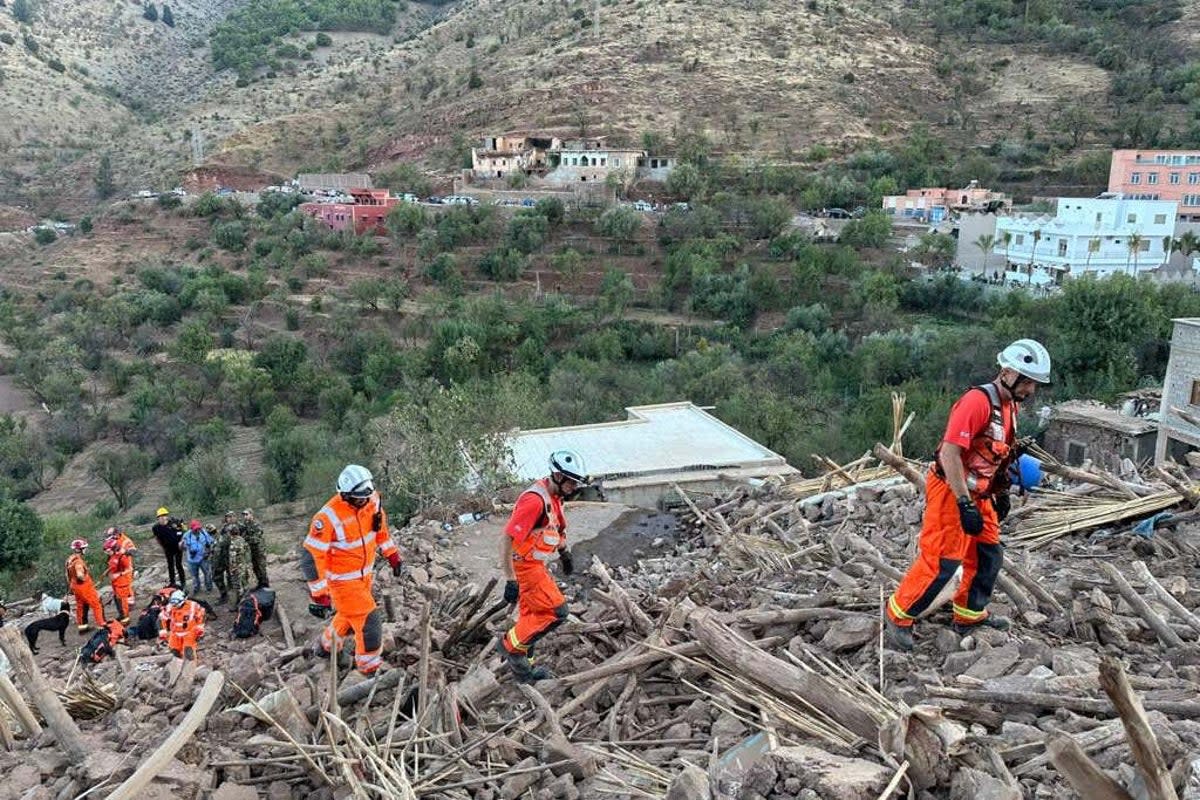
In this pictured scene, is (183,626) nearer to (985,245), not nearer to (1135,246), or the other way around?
(985,245)

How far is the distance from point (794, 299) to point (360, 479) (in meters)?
33.4

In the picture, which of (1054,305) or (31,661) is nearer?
(31,661)

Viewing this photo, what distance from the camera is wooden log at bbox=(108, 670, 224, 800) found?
3814 mm

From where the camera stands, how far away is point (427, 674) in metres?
5.10

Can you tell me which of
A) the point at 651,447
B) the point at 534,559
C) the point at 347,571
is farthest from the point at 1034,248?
the point at 347,571

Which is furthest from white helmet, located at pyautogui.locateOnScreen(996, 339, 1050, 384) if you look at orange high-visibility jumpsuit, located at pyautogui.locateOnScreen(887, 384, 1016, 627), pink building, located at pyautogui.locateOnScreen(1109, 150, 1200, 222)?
pink building, located at pyautogui.locateOnScreen(1109, 150, 1200, 222)

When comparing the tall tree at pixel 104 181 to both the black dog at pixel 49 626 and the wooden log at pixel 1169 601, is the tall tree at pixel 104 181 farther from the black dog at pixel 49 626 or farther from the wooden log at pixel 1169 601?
the wooden log at pixel 1169 601

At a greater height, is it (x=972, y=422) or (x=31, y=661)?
(x=972, y=422)

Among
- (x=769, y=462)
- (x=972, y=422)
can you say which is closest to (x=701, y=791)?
(x=972, y=422)

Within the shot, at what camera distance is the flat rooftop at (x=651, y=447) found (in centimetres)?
1538

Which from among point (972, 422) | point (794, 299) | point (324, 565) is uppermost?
point (972, 422)

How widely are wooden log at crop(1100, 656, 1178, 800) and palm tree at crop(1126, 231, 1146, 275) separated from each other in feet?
125

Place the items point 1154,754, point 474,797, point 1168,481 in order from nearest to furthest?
point 1154,754 → point 474,797 → point 1168,481

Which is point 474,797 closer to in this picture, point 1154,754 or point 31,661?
point 31,661
